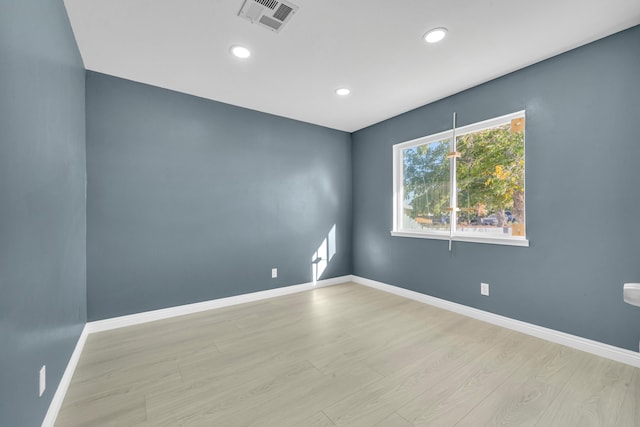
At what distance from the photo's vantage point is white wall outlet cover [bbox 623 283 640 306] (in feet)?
3.80

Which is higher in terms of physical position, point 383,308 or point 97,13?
point 97,13

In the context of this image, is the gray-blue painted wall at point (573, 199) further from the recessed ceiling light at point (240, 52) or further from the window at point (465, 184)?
the recessed ceiling light at point (240, 52)

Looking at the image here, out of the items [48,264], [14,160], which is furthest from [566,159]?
[48,264]

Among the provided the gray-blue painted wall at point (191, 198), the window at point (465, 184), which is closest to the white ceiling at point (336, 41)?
the gray-blue painted wall at point (191, 198)

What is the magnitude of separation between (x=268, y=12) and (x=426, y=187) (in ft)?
8.86

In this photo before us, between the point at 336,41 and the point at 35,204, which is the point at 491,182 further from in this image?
the point at 35,204

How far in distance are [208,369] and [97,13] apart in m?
2.66

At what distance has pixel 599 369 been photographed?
1944mm

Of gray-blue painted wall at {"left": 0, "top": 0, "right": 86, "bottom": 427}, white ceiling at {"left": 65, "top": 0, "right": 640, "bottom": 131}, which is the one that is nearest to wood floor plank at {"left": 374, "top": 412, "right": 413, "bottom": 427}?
gray-blue painted wall at {"left": 0, "top": 0, "right": 86, "bottom": 427}

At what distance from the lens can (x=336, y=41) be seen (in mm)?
2170

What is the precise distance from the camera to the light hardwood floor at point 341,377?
59.6 inches

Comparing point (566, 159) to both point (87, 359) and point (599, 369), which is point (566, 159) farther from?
point (87, 359)

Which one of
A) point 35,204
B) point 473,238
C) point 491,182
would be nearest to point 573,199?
point 491,182

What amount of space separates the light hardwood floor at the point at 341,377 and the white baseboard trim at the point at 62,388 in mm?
38
